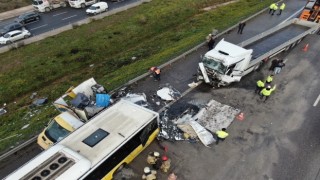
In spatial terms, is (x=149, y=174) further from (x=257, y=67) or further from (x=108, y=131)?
(x=257, y=67)

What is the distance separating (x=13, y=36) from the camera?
3041 cm

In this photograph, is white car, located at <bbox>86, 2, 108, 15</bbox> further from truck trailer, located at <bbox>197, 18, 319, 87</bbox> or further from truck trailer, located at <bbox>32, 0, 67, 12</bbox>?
truck trailer, located at <bbox>197, 18, 319, 87</bbox>

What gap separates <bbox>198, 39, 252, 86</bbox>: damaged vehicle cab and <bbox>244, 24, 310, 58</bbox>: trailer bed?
2.12 meters

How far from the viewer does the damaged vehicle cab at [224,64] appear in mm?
16531

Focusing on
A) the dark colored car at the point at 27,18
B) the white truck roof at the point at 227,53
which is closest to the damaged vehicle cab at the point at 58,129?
the white truck roof at the point at 227,53

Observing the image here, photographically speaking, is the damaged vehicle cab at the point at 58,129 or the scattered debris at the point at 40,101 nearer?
the damaged vehicle cab at the point at 58,129

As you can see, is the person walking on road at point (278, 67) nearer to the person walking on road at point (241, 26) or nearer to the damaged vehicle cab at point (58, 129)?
the person walking on road at point (241, 26)

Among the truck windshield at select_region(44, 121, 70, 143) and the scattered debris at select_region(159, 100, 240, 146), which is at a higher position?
the truck windshield at select_region(44, 121, 70, 143)

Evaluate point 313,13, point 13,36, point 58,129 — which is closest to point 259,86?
point 313,13

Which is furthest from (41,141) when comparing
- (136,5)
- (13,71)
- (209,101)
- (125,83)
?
(136,5)

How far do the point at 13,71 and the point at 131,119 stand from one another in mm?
17090

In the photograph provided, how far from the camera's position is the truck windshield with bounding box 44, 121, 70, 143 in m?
13.0

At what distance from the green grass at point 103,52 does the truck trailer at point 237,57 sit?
15.2ft

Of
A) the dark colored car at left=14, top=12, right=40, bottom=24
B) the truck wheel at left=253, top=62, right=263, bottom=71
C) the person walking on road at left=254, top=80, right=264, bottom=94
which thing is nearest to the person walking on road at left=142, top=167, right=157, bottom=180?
the person walking on road at left=254, top=80, right=264, bottom=94
